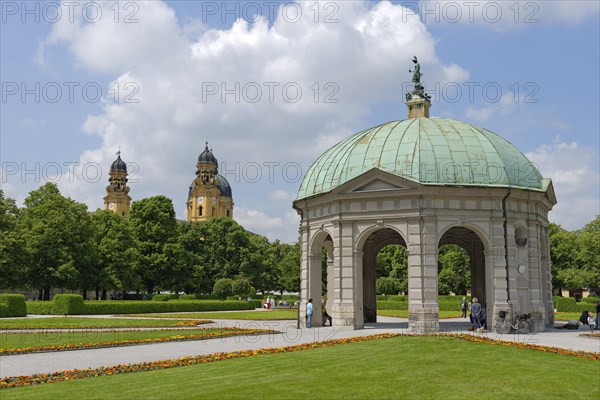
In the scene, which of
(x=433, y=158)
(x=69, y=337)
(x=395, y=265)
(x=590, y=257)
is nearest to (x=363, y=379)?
(x=69, y=337)

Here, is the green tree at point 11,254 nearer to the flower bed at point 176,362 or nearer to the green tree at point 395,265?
the flower bed at point 176,362

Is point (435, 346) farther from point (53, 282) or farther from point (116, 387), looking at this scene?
point (53, 282)

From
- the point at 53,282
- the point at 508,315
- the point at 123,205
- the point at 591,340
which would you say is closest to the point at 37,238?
the point at 53,282

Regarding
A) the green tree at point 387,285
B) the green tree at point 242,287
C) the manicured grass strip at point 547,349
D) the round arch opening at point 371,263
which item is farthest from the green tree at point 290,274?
the manicured grass strip at point 547,349

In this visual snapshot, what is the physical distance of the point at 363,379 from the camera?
1484cm

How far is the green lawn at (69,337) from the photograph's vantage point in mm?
24694

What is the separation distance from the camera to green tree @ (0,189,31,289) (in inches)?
2184

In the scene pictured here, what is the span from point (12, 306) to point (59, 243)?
1560 cm

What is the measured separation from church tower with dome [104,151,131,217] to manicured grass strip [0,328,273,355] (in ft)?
375

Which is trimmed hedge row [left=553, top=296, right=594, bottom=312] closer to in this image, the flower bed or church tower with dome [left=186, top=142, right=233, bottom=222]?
the flower bed

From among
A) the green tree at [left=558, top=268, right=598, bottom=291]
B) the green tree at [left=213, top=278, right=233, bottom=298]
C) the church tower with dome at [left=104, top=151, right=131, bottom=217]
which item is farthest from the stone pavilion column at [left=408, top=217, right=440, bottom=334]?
the church tower with dome at [left=104, top=151, right=131, bottom=217]

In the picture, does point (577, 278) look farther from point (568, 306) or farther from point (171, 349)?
point (171, 349)

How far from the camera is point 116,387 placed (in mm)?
14172

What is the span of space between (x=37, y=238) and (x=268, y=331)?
39.7 meters
